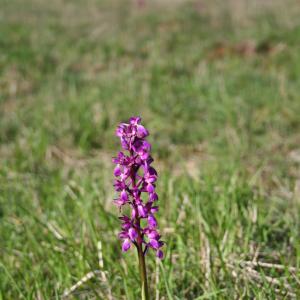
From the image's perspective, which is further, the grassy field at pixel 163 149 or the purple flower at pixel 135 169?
the grassy field at pixel 163 149

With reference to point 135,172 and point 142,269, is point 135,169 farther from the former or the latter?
point 142,269

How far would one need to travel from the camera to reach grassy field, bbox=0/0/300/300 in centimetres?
285

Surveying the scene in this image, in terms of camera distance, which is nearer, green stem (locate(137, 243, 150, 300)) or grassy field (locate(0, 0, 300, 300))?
green stem (locate(137, 243, 150, 300))

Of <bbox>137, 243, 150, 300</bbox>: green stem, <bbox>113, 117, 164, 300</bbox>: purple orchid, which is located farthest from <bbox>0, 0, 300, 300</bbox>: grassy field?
<bbox>113, 117, 164, 300</bbox>: purple orchid

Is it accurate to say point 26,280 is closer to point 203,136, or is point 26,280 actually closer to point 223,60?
point 203,136

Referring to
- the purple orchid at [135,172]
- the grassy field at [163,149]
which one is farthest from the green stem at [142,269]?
the grassy field at [163,149]

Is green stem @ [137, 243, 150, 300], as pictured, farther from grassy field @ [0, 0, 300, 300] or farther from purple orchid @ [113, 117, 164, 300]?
grassy field @ [0, 0, 300, 300]

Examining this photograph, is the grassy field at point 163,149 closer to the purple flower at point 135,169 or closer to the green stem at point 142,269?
the green stem at point 142,269

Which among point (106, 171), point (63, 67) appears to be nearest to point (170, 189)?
point (106, 171)

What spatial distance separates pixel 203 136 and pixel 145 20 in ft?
23.4

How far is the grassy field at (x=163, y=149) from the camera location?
2.85 m

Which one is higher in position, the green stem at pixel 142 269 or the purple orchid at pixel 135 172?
the purple orchid at pixel 135 172

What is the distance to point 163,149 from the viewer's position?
5320mm

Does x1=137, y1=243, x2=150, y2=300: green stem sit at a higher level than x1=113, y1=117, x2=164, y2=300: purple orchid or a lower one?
lower
